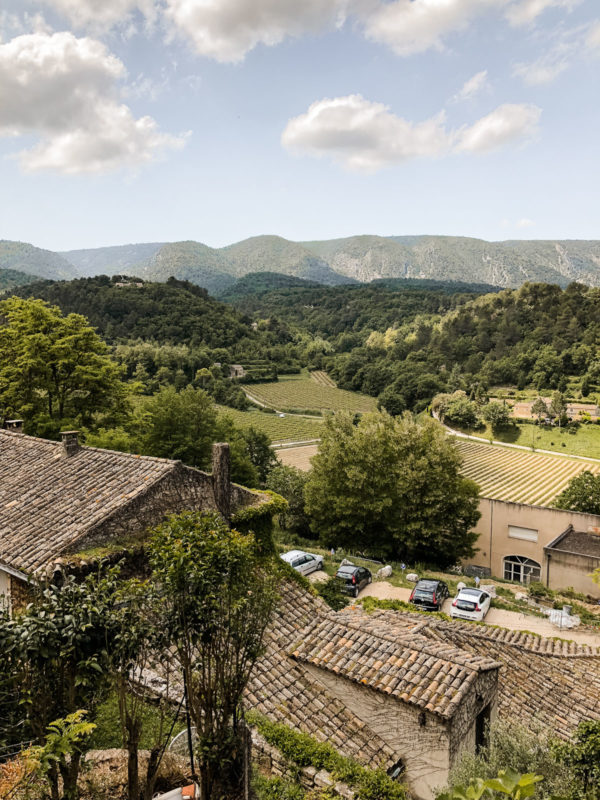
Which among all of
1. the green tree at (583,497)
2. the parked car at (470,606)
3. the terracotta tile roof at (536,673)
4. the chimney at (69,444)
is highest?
the chimney at (69,444)

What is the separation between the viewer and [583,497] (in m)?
34.7

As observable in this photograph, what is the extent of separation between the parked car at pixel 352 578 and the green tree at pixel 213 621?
14487 mm

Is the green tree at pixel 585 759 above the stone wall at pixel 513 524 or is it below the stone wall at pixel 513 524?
above

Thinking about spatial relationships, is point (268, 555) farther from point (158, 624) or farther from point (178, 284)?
point (178, 284)

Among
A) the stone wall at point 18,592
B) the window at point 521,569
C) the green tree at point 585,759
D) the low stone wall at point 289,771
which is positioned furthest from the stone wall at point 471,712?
the window at point 521,569

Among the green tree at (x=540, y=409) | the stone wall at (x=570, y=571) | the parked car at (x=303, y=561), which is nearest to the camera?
the parked car at (x=303, y=561)

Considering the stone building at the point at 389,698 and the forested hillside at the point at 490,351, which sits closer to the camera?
the stone building at the point at 389,698

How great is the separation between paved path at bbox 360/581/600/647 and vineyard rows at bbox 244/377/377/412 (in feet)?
242

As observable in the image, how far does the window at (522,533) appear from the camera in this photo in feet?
110

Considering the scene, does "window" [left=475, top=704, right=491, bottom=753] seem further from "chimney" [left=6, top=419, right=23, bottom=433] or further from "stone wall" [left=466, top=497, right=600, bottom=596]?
"stone wall" [left=466, top=497, right=600, bottom=596]

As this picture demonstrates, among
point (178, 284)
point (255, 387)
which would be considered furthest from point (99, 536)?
point (178, 284)

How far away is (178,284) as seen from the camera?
148625 millimetres

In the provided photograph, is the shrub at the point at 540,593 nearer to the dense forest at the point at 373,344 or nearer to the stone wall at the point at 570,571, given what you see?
the stone wall at the point at 570,571

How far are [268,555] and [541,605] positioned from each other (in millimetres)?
16014
